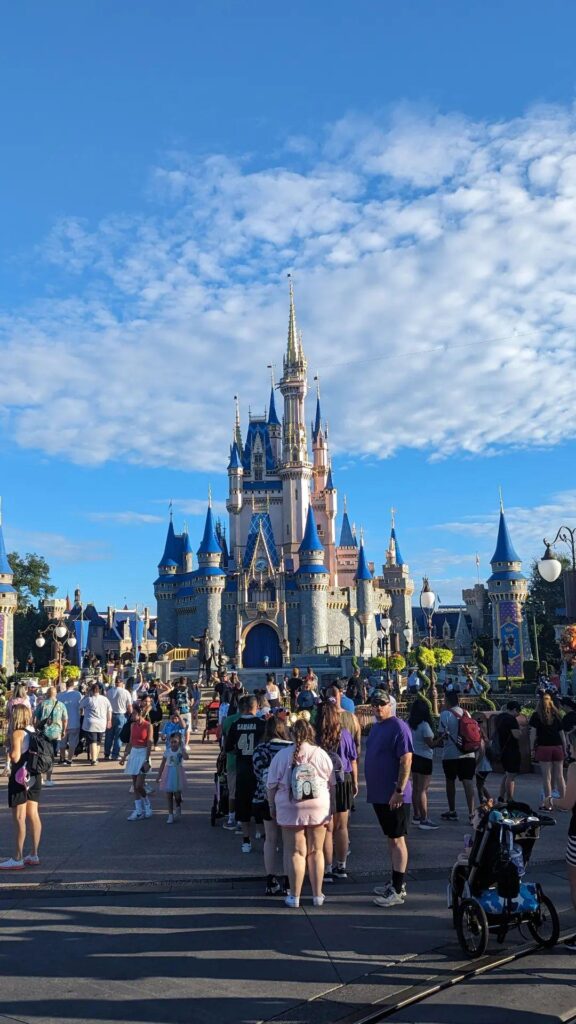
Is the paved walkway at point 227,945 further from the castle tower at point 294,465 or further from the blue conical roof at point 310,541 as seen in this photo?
the castle tower at point 294,465

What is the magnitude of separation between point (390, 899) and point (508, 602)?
50.1m

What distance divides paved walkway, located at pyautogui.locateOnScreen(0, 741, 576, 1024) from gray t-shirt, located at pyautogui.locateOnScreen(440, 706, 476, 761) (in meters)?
1.11

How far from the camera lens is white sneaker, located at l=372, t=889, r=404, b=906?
6426 mm

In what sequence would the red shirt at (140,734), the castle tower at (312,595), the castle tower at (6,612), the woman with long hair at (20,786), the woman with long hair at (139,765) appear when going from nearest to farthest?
1. the woman with long hair at (20,786)
2. the woman with long hair at (139,765)
3. the red shirt at (140,734)
4. the castle tower at (6,612)
5. the castle tower at (312,595)

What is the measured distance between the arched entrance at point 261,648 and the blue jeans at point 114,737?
46.3 m

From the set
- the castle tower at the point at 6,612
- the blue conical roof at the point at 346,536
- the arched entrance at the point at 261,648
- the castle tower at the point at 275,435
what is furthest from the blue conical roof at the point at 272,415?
the castle tower at the point at 6,612

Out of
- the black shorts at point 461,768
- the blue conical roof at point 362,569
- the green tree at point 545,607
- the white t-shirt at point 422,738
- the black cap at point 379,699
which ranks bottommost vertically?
the black shorts at point 461,768

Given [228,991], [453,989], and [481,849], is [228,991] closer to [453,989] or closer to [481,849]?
[453,989]

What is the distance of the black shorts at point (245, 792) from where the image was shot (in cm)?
805

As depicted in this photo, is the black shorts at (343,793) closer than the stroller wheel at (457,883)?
No

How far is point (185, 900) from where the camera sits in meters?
6.78

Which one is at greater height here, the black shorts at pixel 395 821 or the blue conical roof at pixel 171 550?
the blue conical roof at pixel 171 550

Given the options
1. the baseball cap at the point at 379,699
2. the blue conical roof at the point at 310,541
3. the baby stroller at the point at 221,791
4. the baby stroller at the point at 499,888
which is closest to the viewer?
the baby stroller at the point at 499,888

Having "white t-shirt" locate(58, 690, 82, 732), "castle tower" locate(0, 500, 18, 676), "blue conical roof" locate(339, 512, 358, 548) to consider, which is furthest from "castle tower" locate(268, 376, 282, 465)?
"white t-shirt" locate(58, 690, 82, 732)
